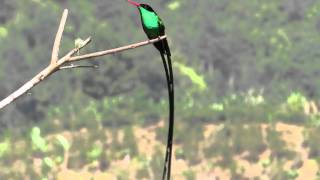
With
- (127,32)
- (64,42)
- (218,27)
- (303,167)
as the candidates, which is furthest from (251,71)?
(303,167)

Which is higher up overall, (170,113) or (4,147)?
(4,147)

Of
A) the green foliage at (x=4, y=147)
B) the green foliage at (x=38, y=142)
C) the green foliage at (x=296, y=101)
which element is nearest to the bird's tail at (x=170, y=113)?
the green foliage at (x=38, y=142)

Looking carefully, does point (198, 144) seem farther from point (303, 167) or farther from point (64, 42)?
point (64, 42)

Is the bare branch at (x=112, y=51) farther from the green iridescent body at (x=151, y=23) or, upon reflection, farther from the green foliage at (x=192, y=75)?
the green foliage at (x=192, y=75)

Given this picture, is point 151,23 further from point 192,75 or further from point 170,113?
point 192,75

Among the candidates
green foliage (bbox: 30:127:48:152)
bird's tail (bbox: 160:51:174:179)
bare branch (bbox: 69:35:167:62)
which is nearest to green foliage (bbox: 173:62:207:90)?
green foliage (bbox: 30:127:48:152)

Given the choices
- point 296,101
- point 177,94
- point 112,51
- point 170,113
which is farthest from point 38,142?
point 170,113

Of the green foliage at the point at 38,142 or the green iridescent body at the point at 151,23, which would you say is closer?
the green iridescent body at the point at 151,23

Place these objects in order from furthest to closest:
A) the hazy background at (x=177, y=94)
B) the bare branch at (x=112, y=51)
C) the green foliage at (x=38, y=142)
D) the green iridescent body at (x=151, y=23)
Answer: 1. the green foliage at (x=38, y=142)
2. the hazy background at (x=177, y=94)
3. the green iridescent body at (x=151, y=23)
4. the bare branch at (x=112, y=51)

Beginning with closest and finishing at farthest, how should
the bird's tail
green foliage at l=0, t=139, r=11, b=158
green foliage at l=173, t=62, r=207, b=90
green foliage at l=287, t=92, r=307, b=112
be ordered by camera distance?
the bird's tail < green foliage at l=0, t=139, r=11, b=158 < green foliage at l=287, t=92, r=307, b=112 < green foliage at l=173, t=62, r=207, b=90

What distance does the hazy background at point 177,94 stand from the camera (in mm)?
38062

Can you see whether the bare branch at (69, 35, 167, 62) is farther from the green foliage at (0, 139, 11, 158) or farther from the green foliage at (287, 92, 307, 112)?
the green foliage at (287, 92, 307, 112)

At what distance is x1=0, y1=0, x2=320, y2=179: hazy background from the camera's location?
3806 cm

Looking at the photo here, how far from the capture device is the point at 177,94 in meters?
51.1
